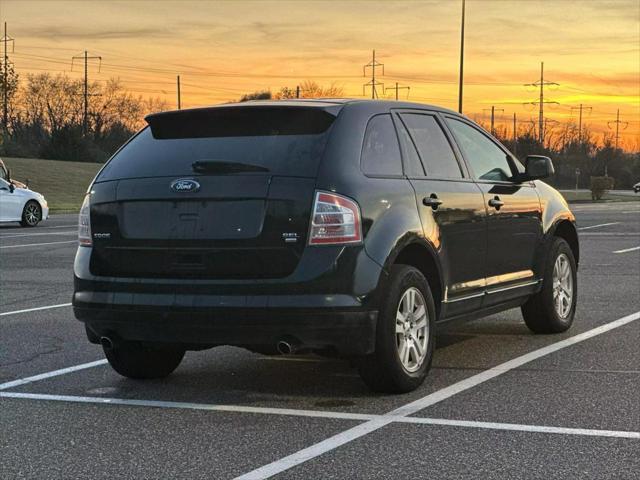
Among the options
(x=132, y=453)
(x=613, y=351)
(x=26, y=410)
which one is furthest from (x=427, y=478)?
(x=613, y=351)

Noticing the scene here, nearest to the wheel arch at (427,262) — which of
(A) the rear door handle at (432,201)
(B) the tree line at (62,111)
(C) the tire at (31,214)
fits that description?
(A) the rear door handle at (432,201)

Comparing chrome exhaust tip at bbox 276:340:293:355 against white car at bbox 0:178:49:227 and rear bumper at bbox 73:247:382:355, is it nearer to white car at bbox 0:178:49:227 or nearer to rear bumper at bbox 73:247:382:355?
rear bumper at bbox 73:247:382:355

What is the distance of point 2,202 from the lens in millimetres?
26531

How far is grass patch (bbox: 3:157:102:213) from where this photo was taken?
5647cm

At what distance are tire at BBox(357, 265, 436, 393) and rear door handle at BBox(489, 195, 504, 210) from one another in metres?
1.31

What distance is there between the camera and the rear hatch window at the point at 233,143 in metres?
5.87

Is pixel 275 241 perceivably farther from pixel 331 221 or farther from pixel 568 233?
pixel 568 233

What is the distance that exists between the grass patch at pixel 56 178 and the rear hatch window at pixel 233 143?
45500mm

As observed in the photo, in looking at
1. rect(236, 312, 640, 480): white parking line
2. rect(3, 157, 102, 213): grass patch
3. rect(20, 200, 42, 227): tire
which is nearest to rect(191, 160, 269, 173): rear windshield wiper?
rect(236, 312, 640, 480): white parking line

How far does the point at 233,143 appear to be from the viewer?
6.02m

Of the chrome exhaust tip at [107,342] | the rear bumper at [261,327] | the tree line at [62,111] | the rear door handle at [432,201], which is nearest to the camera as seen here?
the rear bumper at [261,327]

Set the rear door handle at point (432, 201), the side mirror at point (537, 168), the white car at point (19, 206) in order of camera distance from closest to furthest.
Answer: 1. the rear door handle at point (432, 201)
2. the side mirror at point (537, 168)
3. the white car at point (19, 206)

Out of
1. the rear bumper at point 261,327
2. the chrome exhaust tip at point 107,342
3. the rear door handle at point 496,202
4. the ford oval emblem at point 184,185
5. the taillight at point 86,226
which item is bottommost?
the chrome exhaust tip at point 107,342

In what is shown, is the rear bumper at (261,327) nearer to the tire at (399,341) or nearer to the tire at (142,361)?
the tire at (399,341)
